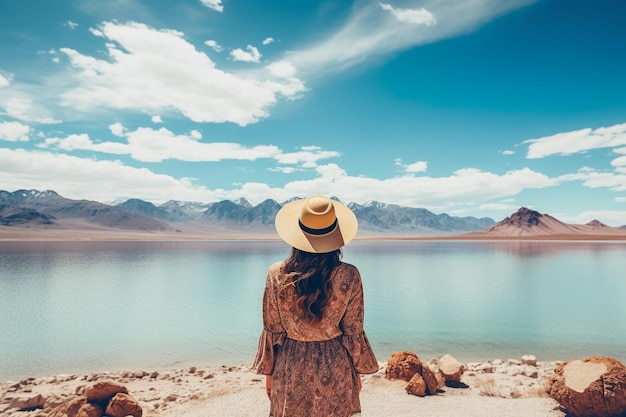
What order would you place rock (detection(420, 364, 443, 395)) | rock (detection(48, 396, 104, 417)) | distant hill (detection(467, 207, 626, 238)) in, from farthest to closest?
1. distant hill (detection(467, 207, 626, 238))
2. rock (detection(420, 364, 443, 395))
3. rock (detection(48, 396, 104, 417))

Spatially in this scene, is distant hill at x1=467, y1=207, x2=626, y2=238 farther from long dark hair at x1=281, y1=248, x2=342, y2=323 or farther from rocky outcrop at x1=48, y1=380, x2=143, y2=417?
long dark hair at x1=281, y1=248, x2=342, y2=323

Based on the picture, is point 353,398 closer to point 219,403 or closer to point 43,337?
point 219,403

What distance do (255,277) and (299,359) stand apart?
2479 cm

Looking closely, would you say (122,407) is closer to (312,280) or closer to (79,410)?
(79,410)

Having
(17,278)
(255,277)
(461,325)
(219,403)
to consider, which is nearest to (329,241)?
(219,403)

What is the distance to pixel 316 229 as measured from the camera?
2.23m

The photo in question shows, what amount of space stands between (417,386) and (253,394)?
2.53 m

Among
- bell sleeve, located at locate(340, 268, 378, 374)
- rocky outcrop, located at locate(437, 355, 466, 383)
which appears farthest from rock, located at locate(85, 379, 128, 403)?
rocky outcrop, located at locate(437, 355, 466, 383)

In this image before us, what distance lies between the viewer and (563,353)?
1028 cm

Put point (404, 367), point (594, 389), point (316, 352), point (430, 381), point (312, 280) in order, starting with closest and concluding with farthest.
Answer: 1. point (312, 280)
2. point (316, 352)
3. point (594, 389)
4. point (430, 381)
5. point (404, 367)

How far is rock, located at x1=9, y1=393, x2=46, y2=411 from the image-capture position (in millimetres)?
5988

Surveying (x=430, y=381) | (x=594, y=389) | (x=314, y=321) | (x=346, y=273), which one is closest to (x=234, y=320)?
(x=430, y=381)

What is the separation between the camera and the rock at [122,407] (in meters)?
5.17

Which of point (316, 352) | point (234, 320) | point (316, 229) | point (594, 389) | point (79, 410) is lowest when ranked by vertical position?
point (234, 320)
